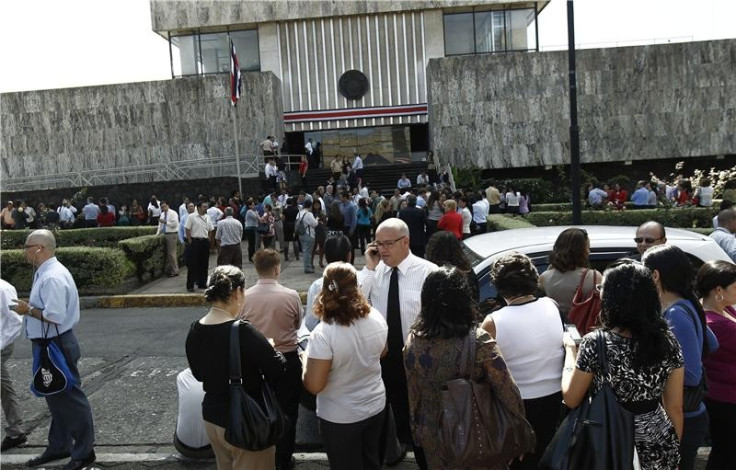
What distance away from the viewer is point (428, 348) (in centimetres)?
308

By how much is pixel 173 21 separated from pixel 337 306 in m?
28.5

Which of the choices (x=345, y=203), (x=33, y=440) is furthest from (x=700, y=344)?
(x=345, y=203)

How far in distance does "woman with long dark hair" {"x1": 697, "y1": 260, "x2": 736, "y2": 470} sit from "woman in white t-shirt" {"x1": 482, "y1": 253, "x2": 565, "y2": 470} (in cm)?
83

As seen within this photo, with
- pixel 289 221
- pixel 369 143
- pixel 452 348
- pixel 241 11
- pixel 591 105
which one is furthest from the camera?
pixel 369 143

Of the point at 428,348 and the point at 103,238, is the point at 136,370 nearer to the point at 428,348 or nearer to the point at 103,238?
the point at 428,348

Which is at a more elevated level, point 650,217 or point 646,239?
point 646,239

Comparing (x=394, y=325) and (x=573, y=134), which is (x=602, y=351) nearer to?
(x=394, y=325)

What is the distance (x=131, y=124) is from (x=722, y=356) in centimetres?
2694

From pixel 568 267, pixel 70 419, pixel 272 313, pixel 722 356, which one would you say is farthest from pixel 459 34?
pixel 722 356

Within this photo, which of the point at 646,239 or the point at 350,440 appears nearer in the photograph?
the point at 350,440

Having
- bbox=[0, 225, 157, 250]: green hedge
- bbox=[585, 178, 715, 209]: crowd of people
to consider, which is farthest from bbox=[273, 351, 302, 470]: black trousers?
bbox=[585, 178, 715, 209]: crowd of people

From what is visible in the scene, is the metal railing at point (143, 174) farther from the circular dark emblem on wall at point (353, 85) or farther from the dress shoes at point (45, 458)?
the dress shoes at point (45, 458)

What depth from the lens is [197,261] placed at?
468 inches

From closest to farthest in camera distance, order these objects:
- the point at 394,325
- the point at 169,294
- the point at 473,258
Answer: the point at 394,325 < the point at 473,258 < the point at 169,294
